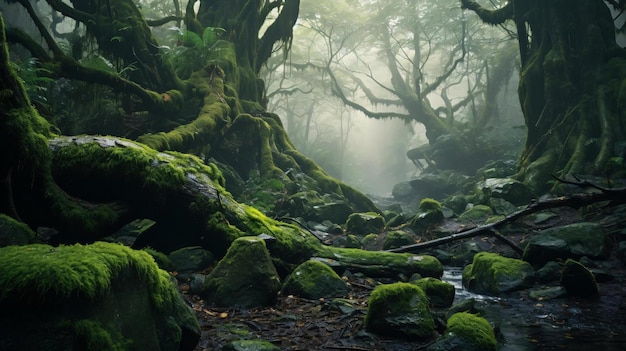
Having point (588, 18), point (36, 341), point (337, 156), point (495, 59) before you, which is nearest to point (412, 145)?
point (337, 156)

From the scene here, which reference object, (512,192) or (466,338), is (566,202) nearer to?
(466,338)

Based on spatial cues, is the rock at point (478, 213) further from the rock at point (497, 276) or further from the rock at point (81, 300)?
the rock at point (81, 300)

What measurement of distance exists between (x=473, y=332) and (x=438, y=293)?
1595mm

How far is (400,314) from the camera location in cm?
385

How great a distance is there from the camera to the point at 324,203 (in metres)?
12.8

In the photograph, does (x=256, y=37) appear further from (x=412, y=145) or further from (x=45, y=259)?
(x=412, y=145)

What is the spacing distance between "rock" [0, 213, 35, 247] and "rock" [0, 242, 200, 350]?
1.13 meters

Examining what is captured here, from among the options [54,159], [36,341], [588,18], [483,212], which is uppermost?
[588,18]

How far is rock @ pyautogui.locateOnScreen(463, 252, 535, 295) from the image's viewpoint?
570 cm

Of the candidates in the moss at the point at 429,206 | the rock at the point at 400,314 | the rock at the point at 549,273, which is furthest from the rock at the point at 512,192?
the rock at the point at 400,314

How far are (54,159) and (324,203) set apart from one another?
8.92 meters

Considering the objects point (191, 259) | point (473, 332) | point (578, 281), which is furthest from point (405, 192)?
point (473, 332)

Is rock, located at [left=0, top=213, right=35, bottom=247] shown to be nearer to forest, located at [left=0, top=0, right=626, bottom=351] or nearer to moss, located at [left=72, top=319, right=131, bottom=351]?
forest, located at [left=0, top=0, right=626, bottom=351]

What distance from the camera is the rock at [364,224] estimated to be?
11453 millimetres
